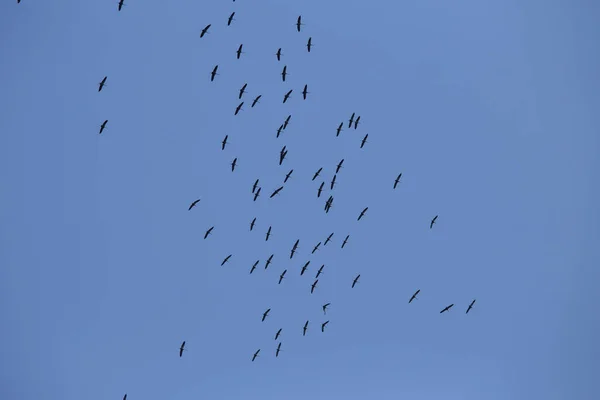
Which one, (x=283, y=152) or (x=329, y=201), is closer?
(x=283, y=152)

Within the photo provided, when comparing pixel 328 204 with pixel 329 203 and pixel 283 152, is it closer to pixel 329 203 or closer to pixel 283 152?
pixel 329 203

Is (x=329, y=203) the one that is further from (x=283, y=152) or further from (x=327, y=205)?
(x=283, y=152)

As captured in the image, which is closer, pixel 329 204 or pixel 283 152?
pixel 283 152

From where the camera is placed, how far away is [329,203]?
65.1 m

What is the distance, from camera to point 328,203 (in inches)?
2554

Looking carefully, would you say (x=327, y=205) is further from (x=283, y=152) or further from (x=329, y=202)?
(x=283, y=152)

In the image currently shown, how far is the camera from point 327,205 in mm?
64312

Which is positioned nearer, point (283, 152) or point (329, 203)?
point (283, 152)

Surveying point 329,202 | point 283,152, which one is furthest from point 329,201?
point 283,152

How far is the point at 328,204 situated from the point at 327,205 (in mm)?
391

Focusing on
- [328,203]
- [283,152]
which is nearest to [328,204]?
[328,203]

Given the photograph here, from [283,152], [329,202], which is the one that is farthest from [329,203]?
[283,152]

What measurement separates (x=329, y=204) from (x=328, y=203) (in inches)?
4.1

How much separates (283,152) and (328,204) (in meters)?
6.15
